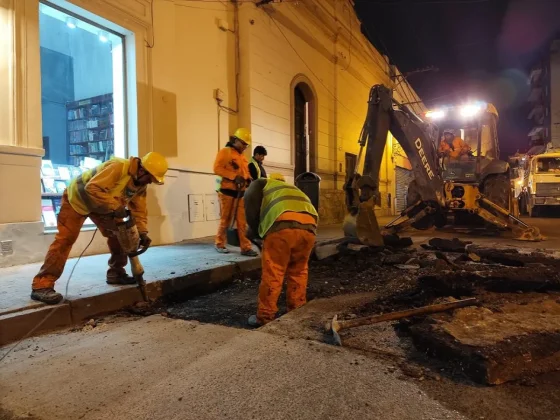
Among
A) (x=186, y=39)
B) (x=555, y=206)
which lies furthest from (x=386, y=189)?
(x=186, y=39)

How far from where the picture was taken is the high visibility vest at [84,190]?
3691 millimetres

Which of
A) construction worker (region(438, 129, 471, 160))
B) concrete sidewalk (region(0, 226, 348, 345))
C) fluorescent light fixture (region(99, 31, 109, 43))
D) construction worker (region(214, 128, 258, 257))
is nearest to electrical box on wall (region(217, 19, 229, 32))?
fluorescent light fixture (region(99, 31, 109, 43))

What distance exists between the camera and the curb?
10.5ft

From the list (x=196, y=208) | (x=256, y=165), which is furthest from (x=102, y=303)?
(x=196, y=208)

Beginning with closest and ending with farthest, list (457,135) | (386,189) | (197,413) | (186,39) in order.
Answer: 1. (197,413)
2. (186,39)
3. (457,135)
4. (386,189)

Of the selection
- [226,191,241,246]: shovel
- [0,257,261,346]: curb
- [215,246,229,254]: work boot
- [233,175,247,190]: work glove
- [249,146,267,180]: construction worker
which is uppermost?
[249,146,267,180]: construction worker

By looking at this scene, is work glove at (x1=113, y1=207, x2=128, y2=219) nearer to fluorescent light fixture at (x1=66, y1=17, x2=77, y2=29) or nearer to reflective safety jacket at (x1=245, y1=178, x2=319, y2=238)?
reflective safety jacket at (x1=245, y1=178, x2=319, y2=238)

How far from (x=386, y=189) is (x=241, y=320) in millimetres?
15110

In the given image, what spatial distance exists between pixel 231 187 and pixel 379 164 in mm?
2457

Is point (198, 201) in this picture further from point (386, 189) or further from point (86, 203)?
point (386, 189)

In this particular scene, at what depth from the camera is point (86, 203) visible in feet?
12.1

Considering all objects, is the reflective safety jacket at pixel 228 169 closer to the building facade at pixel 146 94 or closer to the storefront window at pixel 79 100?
the building facade at pixel 146 94

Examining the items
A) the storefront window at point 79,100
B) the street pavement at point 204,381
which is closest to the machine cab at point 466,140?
the storefront window at point 79,100

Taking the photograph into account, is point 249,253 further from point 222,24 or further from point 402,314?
point 222,24
